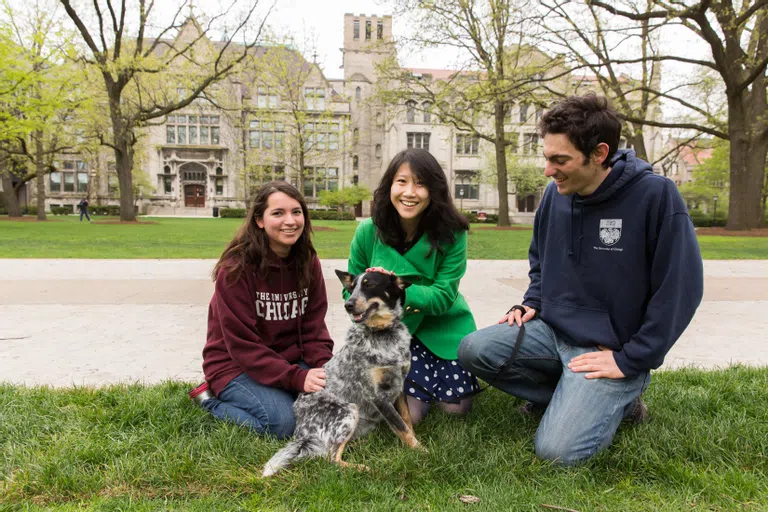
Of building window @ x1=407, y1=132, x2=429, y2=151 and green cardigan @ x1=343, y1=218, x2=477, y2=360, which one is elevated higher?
building window @ x1=407, y1=132, x2=429, y2=151

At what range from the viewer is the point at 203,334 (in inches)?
237

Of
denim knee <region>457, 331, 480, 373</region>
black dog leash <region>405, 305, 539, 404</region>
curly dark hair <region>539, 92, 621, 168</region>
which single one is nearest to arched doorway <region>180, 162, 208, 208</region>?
black dog leash <region>405, 305, 539, 404</region>

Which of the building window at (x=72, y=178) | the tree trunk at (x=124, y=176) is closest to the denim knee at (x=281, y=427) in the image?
the tree trunk at (x=124, y=176)

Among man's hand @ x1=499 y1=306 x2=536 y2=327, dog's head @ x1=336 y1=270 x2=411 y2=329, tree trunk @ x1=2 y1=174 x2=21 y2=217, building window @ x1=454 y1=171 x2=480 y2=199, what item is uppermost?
building window @ x1=454 y1=171 x2=480 y2=199

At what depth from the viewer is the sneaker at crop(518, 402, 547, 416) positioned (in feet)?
12.3

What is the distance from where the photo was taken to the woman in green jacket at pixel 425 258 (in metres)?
3.60

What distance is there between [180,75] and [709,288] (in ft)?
95.0

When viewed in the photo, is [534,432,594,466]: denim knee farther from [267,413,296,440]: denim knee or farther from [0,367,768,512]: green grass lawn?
[267,413,296,440]: denim knee

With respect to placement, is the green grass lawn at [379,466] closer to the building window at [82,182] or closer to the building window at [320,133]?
the building window at [320,133]

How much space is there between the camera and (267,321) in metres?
3.72

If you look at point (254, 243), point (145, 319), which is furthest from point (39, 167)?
point (254, 243)

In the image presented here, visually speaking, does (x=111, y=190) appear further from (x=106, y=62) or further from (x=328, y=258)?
(x=328, y=258)

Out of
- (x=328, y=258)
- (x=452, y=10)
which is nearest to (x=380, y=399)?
(x=328, y=258)

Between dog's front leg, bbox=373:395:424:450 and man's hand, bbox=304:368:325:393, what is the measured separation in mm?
426
